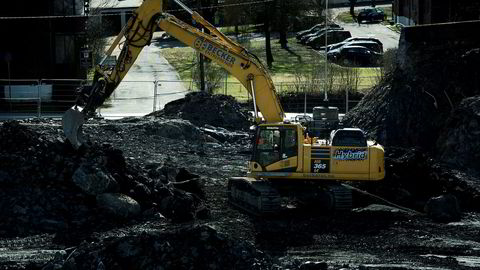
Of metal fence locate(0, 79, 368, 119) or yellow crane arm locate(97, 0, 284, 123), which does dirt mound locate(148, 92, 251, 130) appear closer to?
metal fence locate(0, 79, 368, 119)

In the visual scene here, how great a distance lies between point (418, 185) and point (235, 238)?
907 centimetres

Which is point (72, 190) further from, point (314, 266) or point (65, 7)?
point (65, 7)

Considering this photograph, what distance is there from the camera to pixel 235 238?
59.0ft

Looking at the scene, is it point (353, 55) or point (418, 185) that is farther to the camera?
point (353, 55)

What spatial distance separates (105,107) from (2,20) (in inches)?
261

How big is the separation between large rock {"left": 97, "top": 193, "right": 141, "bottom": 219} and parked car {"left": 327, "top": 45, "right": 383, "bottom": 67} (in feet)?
117

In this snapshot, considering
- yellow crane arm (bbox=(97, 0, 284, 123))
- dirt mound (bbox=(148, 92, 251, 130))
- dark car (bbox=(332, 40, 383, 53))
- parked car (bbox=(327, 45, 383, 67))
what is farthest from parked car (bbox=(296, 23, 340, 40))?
yellow crane arm (bbox=(97, 0, 284, 123))

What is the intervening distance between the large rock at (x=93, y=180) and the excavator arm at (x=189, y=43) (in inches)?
68.5

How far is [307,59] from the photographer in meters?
61.9

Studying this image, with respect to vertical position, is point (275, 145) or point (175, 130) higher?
point (275, 145)

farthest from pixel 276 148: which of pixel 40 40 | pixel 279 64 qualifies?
pixel 279 64

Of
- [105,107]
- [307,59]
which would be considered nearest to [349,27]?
[307,59]

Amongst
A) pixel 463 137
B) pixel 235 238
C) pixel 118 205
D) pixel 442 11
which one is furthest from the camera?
pixel 442 11

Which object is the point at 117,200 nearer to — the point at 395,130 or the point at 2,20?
the point at 395,130
